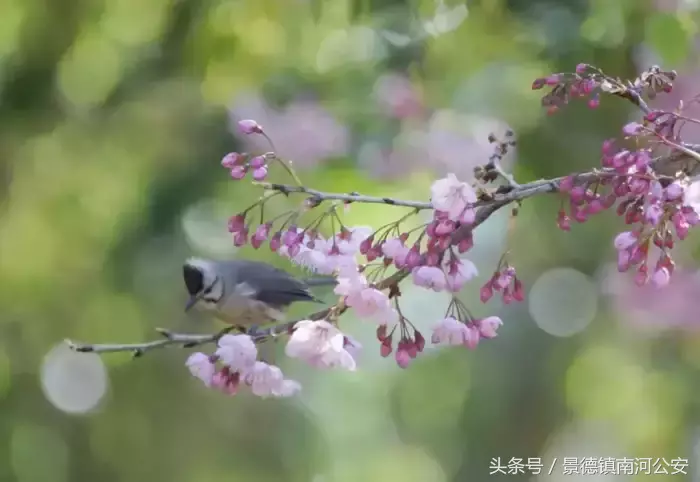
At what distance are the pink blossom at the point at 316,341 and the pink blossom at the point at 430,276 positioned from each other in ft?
0.25

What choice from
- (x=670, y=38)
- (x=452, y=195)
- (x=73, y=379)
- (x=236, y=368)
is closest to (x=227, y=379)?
(x=236, y=368)

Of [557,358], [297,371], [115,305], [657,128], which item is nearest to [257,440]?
[297,371]

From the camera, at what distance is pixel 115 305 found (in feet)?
3.25

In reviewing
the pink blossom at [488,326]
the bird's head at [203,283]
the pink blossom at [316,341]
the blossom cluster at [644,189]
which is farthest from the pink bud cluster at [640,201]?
the bird's head at [203,283]

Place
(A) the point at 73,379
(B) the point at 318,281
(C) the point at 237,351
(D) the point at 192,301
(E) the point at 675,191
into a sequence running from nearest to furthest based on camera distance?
(E) the point at 675,191 < (C) the point at 237,351 < (B) the point at 318,281 < (D) the point at 192,301 < (A) the point at 73,379

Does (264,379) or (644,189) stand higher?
(644,189)

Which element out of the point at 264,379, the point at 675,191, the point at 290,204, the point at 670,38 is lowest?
the point at 264,379

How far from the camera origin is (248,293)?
2.69 ft

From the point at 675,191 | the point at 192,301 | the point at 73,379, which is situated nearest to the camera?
the point at 675,191

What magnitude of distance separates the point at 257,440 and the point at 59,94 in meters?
0.57

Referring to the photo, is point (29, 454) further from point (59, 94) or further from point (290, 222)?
point (290, 222)

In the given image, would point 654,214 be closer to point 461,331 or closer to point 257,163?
point 461,331

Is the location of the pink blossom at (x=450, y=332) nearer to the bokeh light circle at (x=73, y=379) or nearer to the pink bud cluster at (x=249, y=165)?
the pink bud cluster at (x=249, y=165)

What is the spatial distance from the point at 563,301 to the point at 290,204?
382 mm
